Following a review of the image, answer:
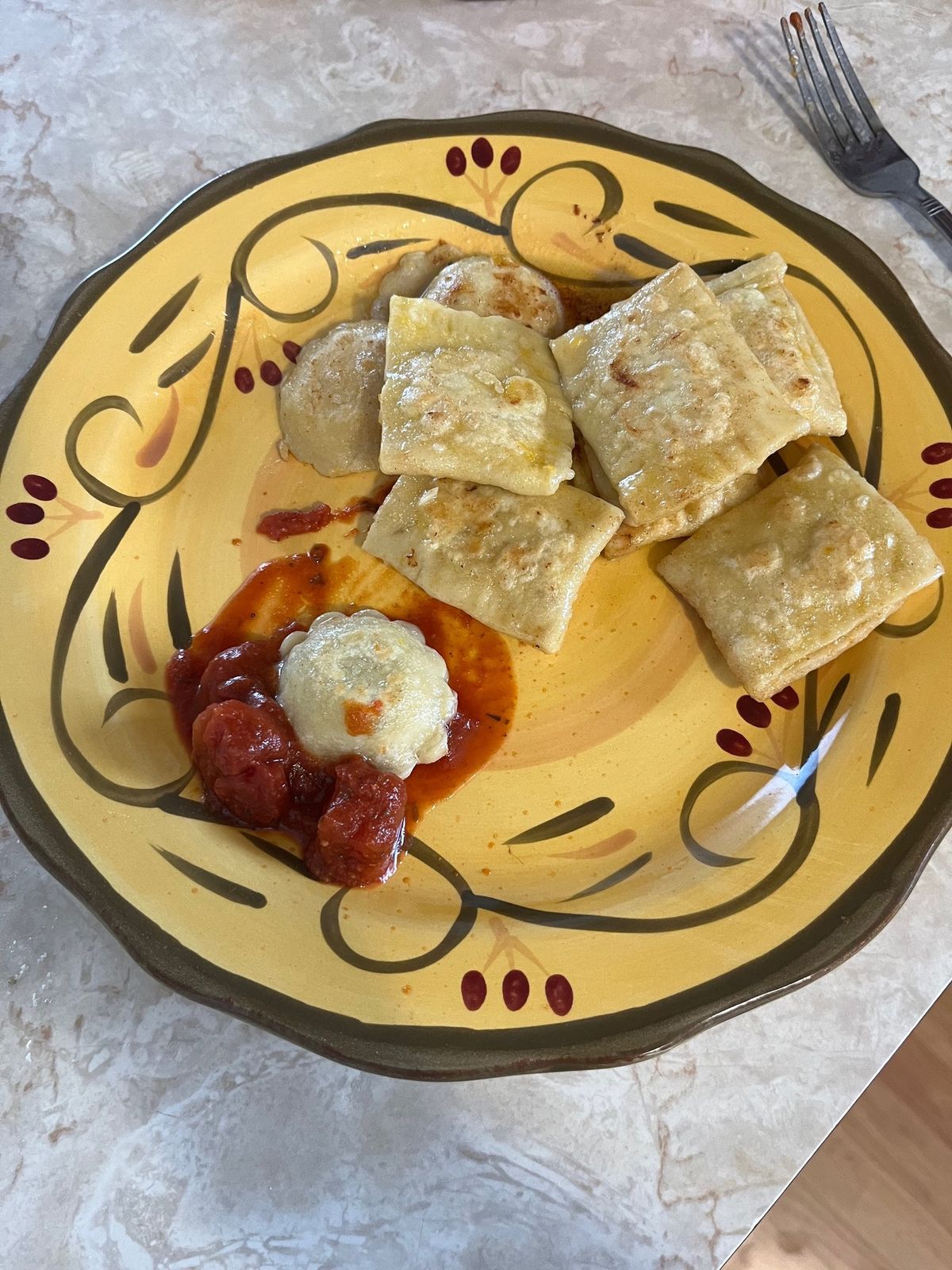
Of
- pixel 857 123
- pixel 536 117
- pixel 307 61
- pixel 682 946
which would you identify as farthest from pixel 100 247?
pixel 682 946

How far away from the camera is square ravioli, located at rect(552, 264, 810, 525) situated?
2.65 metres

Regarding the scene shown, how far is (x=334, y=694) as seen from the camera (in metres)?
2.62

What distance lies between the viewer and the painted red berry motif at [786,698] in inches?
112

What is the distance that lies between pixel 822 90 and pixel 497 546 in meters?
2.48

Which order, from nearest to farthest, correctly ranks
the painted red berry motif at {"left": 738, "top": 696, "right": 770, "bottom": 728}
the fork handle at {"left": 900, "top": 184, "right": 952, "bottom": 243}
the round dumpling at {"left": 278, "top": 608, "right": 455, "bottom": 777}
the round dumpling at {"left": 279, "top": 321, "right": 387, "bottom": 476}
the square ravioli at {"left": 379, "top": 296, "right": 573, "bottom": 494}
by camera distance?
the round dumpling at {"left": 278, "top": 608, "right": 455, "bottom": 777} → the square ravioli at {"left": 379, "top": 296, "right": 573, "bottom": 494} → the painted red berry motif at {"left": 738, "top": 696, "right": 770, "bottom": 728} → the round dumpling at {"left": 279, "top": 321, "right": 387, "bottom": 476} → the fork handle at {"left": 900, "top": 184, "right": 952, "bottom": 243}

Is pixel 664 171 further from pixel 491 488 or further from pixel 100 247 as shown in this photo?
pixel 100 247

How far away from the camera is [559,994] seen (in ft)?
7.58

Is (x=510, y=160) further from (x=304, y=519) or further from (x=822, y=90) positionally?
(x=304, y=519)

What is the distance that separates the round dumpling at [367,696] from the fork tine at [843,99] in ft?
9.26

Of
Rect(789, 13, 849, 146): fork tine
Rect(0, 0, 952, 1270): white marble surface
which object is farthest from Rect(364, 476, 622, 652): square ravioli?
Rect(789, 13, 849, 146): fork tine

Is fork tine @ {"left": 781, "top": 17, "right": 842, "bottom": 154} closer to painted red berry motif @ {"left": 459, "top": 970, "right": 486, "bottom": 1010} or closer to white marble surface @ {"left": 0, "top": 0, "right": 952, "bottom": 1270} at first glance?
white marble surface @ {"left": 0, "top": 0, "right": 952, "bottom": 1270}

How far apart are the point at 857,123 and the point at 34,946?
4.36 m

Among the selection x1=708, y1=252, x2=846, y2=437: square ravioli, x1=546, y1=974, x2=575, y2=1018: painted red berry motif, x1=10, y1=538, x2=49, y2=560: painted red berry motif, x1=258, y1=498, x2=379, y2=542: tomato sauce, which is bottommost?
x1=546, y1=974, x2=575, y2=1018: painted red berry motif

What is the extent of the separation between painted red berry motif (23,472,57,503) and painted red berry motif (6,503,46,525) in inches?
1.5
